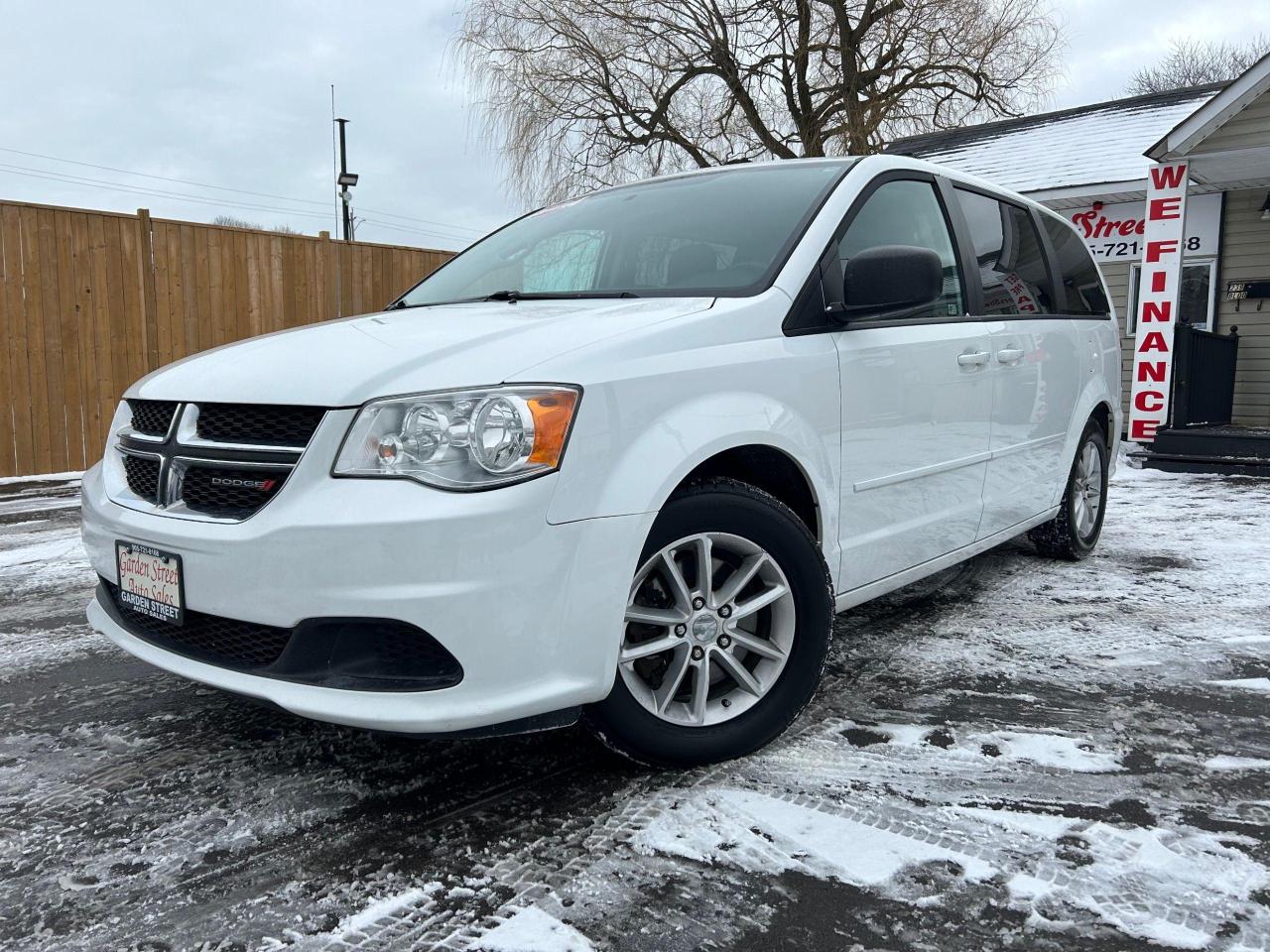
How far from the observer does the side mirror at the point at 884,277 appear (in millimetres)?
2773

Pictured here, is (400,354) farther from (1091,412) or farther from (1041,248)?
(1091,412)

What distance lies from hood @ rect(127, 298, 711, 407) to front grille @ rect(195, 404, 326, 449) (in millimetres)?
24

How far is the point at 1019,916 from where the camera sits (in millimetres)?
1870

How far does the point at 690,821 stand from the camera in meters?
2.23

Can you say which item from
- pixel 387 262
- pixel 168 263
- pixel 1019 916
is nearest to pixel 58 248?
pixel 168 263

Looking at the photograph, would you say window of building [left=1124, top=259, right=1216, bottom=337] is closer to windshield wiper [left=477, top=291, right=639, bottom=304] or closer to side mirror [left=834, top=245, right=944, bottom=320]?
side mirror [left=834, top=245, right=944, bottom=320]

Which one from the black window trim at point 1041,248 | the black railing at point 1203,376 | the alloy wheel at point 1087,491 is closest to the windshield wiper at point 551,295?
the black window trim at point 1041,248

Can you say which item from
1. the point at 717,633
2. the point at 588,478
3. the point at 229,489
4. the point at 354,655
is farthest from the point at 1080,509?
the point at 229,489

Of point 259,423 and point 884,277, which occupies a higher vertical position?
point 884,277

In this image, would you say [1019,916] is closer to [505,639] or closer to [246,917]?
[505,639]

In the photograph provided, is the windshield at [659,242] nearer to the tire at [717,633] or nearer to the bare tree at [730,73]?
the tire at [717,633]

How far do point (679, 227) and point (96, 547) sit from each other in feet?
6.55

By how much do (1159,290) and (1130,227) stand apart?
9.10 feet

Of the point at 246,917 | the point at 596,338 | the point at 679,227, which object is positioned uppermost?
the point at 679,227
